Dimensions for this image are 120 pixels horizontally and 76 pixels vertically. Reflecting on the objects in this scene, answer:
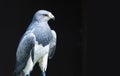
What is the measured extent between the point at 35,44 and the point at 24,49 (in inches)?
3.0

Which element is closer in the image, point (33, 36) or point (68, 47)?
point (33, 36)

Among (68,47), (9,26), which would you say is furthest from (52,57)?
(9,26)

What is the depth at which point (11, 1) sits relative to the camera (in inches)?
137

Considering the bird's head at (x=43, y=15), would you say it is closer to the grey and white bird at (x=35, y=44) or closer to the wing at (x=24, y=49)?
Answer: the grey and white bird at (x=35, y=44)

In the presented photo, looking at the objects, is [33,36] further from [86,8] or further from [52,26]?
[86,8]

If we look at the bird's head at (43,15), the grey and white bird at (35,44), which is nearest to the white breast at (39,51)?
the grey and white bird at (35,44)

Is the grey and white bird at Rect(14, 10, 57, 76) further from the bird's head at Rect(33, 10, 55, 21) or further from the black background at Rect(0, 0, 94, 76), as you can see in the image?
the black background at Rect(0, 0, 94, 76)

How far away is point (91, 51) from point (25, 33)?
0.52 meters

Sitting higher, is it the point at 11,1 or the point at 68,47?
the point at 11,1

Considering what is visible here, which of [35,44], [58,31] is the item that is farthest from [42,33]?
[58,31]

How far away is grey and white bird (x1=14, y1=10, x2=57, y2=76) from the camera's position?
324 centimetres

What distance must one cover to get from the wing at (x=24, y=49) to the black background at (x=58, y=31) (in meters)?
0.16

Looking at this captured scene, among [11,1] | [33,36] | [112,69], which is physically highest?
[11,1]

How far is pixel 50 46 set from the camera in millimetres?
3336
